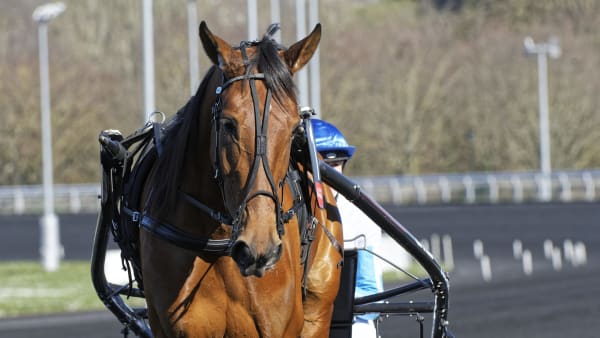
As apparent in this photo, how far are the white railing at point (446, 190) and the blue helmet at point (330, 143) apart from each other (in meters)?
34.2

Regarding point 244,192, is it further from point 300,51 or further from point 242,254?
point 300,51

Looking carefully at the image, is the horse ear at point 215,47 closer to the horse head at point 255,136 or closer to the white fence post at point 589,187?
the horse head at point 255,136

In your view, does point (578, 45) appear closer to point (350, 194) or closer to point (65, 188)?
point (65, 188)

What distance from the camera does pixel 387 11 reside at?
203 ft

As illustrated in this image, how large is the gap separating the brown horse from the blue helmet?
2.99 ft

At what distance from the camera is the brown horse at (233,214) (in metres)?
3.87

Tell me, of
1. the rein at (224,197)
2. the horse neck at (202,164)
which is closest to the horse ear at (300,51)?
the rein at (224,197)

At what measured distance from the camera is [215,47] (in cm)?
412

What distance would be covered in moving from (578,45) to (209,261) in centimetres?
4377

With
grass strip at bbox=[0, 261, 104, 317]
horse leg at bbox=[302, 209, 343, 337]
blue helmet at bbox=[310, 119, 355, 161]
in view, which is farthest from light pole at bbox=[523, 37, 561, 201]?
horse leg at bbox=[302, 209, 343, 337]

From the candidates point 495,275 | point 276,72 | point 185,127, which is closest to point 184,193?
point 185,127

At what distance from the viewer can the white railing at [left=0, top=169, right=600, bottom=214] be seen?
39750 millimetres

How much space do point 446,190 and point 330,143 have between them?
3709 centimetres

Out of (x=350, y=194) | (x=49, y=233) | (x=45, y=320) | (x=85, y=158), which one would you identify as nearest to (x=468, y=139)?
(x=85, y=158)
